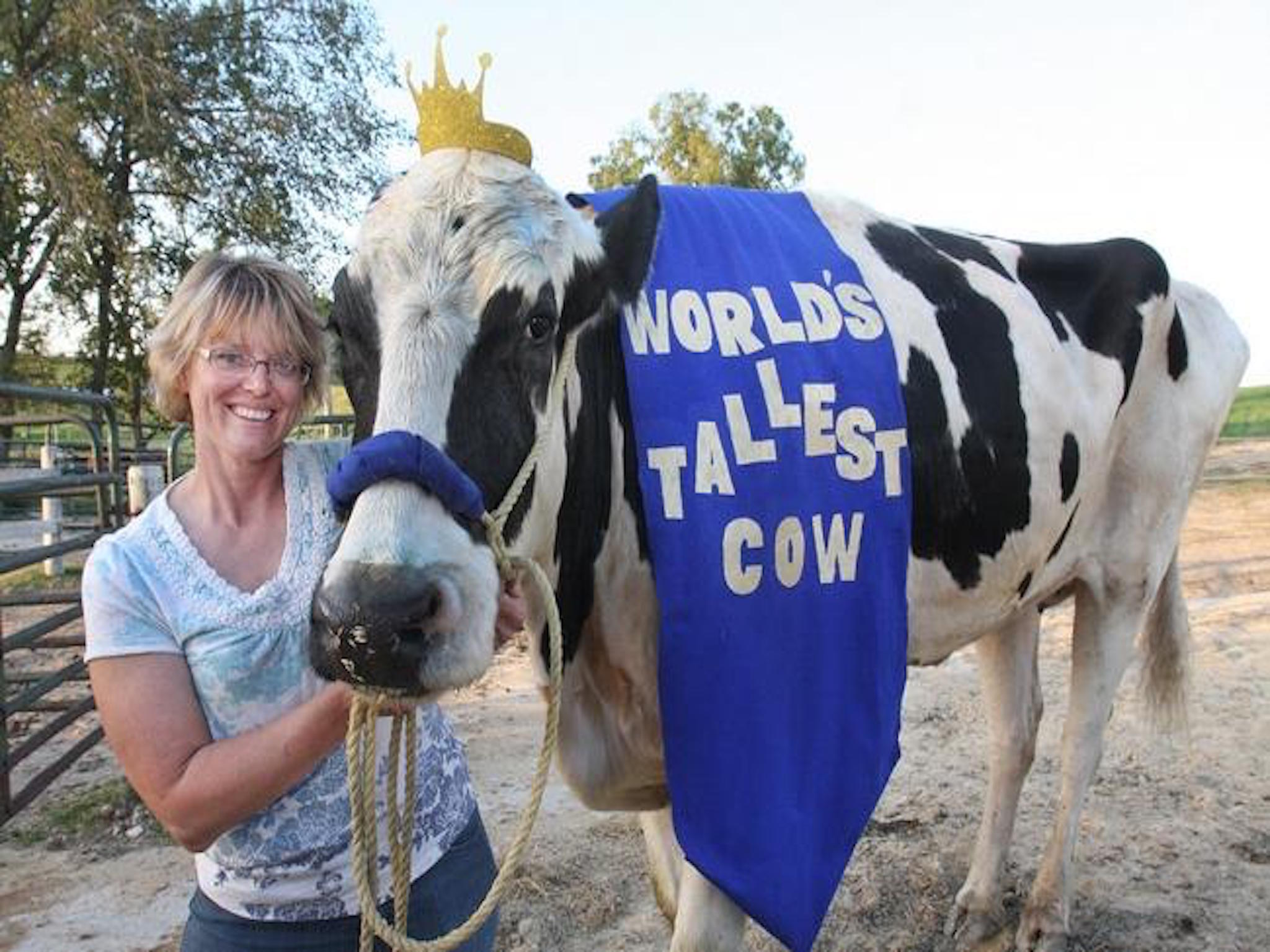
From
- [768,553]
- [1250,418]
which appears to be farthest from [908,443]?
[1250,418]

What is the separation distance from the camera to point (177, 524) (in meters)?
1.81

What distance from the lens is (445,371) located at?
159 cm

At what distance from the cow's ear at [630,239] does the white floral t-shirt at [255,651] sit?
2.32 ft

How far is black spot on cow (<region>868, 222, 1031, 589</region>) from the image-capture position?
2744mm

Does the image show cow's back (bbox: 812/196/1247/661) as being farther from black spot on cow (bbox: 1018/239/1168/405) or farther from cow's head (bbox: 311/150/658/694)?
cow's head (bbox: 311/150/658/694)

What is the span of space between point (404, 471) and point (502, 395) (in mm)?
298

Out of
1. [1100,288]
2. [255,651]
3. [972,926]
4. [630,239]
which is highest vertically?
[1100,288]

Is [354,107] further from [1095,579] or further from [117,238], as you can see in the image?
[1095,579]

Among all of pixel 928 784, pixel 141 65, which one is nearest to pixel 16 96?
pixel 141 65

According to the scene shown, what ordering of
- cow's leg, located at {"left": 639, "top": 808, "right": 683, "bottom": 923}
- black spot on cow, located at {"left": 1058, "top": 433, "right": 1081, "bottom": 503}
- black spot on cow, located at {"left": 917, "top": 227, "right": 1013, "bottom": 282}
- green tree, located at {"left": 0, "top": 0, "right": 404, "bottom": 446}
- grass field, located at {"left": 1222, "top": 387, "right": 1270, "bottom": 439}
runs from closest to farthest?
cow's leg, located at {"left": 639, "top": 808, "right": 683, "bottom": 923} → black spot on cow, located at {"left": 1058, "top": 433, "right": 1081, "bottom": 503} → black spot on cow, located at {"left": 917, "top": 227, "right": 1013, "bottom": 282} → green tree, located at {"left": 0, "top": 0, "right": 404, "bottom": 446} → grass field, located at {"left": 1222, "top": 387, "right": 1270, "bottom": 439}

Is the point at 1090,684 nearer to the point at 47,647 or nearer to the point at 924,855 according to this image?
the point at 924,855

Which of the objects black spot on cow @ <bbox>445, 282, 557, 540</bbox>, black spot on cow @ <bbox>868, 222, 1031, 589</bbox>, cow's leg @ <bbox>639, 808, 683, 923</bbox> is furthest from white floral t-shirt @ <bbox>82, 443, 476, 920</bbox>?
black spot on cow @ <bbox>868, 222, 1031, 589</bbox>

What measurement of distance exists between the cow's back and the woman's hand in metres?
1.37

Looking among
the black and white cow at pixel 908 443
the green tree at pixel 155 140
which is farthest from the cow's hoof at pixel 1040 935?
the green tree at pixel 155 140
